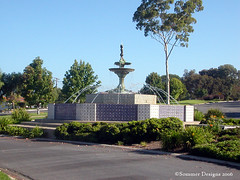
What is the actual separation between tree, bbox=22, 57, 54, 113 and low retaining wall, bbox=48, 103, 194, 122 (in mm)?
18949

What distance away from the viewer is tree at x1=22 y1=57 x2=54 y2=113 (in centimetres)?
3559

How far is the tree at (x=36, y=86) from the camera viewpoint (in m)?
35.6

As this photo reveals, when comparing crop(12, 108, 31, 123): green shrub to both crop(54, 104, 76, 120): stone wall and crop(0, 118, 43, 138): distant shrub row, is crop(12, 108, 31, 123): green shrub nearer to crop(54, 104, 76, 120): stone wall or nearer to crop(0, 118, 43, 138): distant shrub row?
crop(0, 118, 43, 138): distant shrub row

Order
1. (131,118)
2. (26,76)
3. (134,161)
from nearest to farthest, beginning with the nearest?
(134,161) < (131,118) < (26,76)

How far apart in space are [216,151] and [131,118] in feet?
22.4

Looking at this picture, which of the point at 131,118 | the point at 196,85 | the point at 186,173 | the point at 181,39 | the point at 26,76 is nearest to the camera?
the point at 186,173

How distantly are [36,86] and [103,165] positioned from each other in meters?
29.3

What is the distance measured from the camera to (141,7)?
31484 mm

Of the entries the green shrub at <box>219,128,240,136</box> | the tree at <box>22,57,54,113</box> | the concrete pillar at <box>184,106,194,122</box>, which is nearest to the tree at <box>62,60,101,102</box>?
the tree at <box>22,57,54,113</box>

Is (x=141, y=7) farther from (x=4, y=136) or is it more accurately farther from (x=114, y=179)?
(x=114, y=179)

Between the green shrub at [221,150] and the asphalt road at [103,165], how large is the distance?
1.88 feet

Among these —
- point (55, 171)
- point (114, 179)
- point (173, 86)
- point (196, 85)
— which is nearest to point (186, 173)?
point (114, 179)

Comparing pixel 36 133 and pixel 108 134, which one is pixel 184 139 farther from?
pixel 36 133

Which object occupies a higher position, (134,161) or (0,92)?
(0,92)
